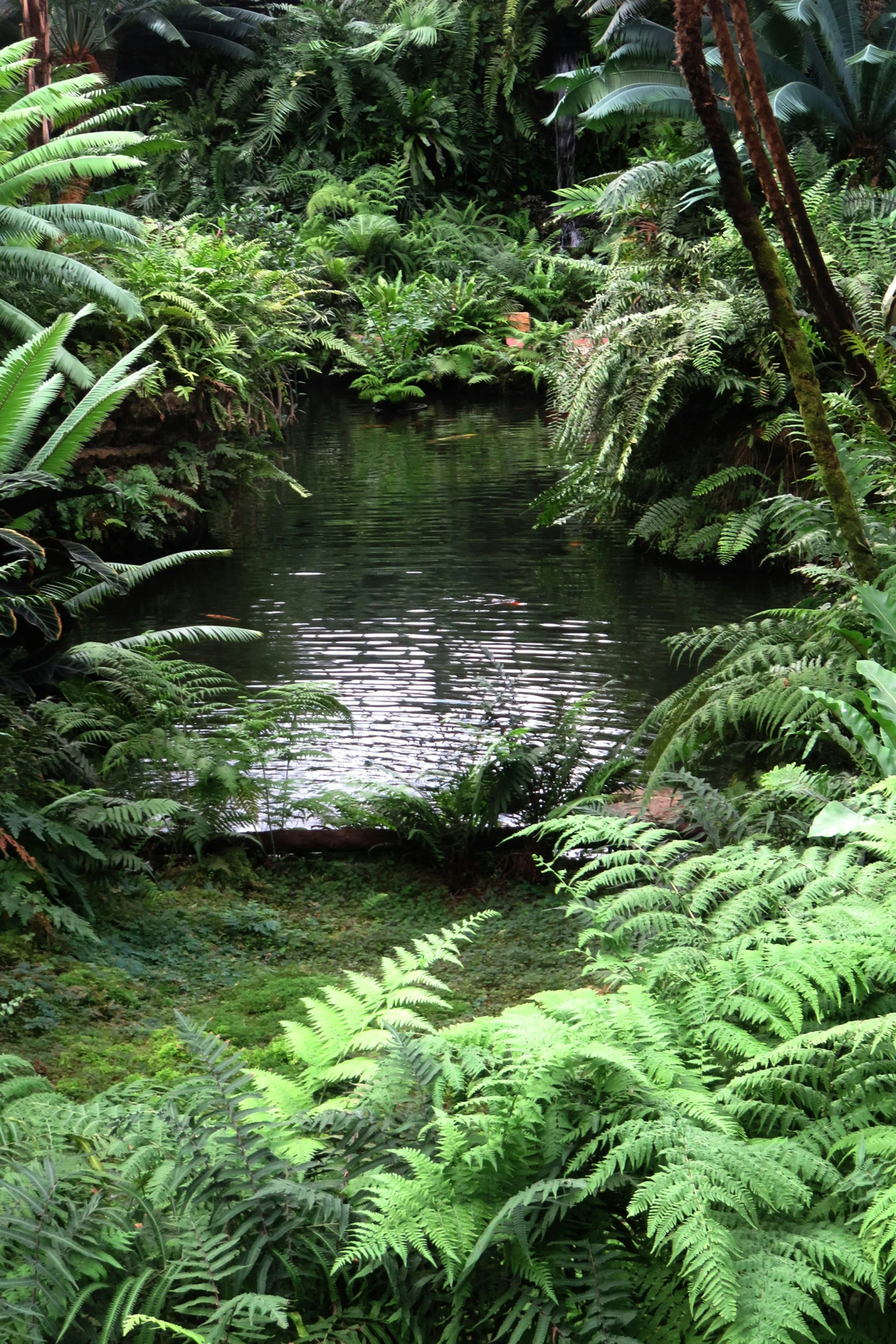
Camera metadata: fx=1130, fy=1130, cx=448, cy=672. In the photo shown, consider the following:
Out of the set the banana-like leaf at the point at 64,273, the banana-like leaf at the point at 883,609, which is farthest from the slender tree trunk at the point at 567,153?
the banana-like leaf at the point at 883,609

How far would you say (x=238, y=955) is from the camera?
313 centimetres

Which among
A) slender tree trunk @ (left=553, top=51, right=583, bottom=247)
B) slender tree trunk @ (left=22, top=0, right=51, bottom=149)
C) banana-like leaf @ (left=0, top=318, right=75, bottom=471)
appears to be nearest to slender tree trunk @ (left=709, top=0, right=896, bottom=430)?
banana-like leaf @ (left=0, top=318, right=75, bottom=471)

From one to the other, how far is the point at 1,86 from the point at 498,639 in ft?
20.6

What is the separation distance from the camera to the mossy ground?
102 inches

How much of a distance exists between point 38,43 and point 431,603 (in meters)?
7.32

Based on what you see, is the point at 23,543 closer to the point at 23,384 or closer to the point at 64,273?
the point at 23,384

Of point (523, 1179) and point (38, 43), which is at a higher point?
point (38, 43)

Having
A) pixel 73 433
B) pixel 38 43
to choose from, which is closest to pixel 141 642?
pixel 73 433

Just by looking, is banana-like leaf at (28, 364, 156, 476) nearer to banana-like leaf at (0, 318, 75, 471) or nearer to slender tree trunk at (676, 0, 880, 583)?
banana-like leaf at (0, 318, 75, 471)

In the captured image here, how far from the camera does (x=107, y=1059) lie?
2500 mm

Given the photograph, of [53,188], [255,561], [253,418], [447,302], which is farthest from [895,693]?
[447,302]

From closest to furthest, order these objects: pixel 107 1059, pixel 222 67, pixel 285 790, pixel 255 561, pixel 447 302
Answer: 1. pixel 107 1059
2. pixel 285 790
3. pixel 255 561
4. pixel 447 302
5. pixel 222 67

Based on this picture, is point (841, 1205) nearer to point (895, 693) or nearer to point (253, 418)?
point (895, 693)

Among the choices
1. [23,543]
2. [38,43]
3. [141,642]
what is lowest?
[141,642]
